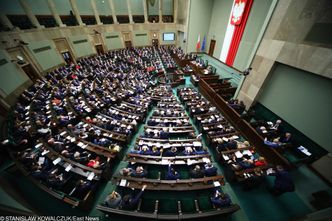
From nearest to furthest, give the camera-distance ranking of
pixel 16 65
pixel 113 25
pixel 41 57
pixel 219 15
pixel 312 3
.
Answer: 1. pixel 312 3
2. pixel 16 65
3. pixel 41 57
4. pixel 219 15
5. pixel 113 25

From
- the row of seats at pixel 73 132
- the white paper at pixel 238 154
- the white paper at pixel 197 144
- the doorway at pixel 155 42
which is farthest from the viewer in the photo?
the doorway at pixel 155 42

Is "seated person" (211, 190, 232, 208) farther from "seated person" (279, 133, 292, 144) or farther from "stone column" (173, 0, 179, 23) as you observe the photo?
"stone column" (173, 0, 179, 23)

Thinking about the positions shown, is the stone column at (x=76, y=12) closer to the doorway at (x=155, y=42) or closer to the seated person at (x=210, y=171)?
the doorway at (x=155, y=42)

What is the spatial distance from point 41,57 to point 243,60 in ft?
67.0

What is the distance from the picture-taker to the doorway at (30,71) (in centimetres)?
1164

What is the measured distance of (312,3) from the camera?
18.9 ft

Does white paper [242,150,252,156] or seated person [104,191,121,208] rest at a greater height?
white paper [242,150,252,156]

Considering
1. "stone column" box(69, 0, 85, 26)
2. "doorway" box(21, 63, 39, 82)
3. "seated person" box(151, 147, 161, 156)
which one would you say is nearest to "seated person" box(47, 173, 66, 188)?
"seated person" box(151, 147, 161, 156)

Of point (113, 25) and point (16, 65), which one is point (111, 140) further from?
point (113, 25)

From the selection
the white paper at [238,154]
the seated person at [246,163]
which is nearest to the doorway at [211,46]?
the white paper at [238,154]

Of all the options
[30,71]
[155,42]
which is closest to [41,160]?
[30,71]

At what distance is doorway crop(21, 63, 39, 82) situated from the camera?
11.6 meters

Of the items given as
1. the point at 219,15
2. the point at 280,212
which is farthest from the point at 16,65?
the point at 219,15

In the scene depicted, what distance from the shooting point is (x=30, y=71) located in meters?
12.1
